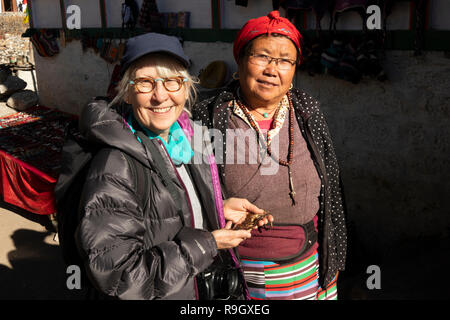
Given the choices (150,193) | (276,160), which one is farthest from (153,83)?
(276,160)

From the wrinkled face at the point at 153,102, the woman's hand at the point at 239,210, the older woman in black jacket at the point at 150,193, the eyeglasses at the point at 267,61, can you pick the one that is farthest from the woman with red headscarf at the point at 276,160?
the wrinkled face at the point at 153,102

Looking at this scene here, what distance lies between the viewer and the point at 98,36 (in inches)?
333

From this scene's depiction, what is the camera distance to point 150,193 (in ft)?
4.88

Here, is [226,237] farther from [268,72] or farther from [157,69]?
[268,72]

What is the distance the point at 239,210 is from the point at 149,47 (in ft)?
2.80

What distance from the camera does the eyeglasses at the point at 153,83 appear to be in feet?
5.03

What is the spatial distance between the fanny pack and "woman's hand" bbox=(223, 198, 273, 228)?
0.17 meters

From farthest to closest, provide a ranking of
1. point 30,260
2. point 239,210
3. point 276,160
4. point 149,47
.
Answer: point 30,260
point 276,160
point 239,210
point 149,47

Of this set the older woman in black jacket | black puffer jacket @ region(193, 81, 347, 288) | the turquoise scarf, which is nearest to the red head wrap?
black puffer jacket @ region(193, 81, 347, 288)

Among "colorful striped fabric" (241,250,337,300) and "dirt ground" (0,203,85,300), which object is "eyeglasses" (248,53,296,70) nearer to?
"colorful striped fabric" (241,250,337,300)

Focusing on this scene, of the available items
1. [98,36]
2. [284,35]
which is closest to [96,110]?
A: [284,35]

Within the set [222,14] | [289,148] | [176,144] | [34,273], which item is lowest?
[34,273]

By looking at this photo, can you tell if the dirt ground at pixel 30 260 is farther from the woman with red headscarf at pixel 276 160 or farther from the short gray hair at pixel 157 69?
the short gray hair at pixel 157 69

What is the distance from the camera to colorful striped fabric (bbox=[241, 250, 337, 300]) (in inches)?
81.7
